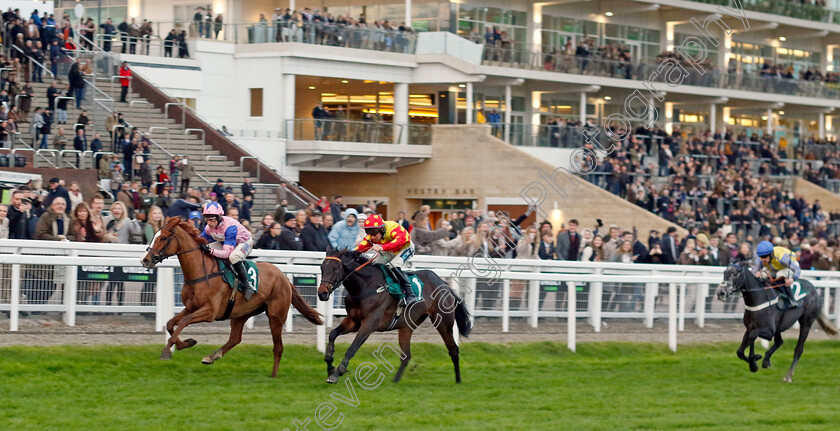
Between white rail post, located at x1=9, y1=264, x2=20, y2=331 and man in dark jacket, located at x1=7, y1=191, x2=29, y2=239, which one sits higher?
man in dark jacket, located at x1=7, y1=191, x2=29, y2=239

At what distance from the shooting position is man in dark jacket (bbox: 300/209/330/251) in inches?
565

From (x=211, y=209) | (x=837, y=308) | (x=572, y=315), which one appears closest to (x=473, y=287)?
(x=572, y=315)

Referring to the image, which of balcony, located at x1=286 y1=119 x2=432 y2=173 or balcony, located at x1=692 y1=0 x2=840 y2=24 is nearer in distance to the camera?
balcony, located at x1=286 y1=119 x2=432 y2=173

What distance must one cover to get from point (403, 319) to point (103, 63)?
13.9 metres

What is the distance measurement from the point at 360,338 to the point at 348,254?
2.20 ft

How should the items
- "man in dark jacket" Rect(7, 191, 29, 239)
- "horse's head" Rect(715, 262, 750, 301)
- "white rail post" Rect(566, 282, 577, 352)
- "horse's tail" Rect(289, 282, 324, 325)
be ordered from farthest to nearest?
1. "white rail post" Rect(566, 282, 577, 352)
2. "man in dark jacket" Rect(7, 191, 29, 239)
3. "horse's head" Rect(715, 262, 750, 301)
4. "horse's tail" Rect(289, 282, 324, 325)

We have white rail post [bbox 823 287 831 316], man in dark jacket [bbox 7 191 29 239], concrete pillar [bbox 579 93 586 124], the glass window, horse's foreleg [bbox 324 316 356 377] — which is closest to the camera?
horse's foreleg [bbox 324 316 356 377]

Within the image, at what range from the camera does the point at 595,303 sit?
43.9ft

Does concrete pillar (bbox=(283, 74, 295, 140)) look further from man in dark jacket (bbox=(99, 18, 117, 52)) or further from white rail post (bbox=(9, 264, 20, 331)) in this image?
white rail post (bbox=(9, 264, 20, 331))

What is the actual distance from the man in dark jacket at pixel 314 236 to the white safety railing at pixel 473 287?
3.25 feet

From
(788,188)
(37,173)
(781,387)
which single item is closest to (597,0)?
(788,188)

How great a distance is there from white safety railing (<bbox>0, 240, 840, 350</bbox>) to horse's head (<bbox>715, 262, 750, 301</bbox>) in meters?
1.47

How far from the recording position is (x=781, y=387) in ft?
36.3

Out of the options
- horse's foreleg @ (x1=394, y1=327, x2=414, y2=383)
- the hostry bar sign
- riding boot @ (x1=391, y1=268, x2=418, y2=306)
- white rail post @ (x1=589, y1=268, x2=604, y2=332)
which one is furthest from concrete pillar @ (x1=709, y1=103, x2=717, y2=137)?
riding boot @ (x1=391, y1=268, x2=418, y2=306)
